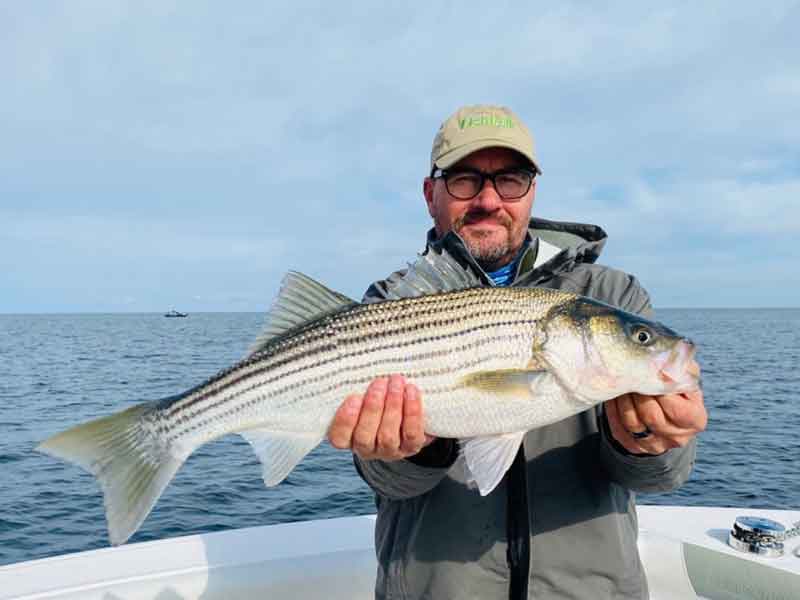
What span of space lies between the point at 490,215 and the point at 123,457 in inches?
113

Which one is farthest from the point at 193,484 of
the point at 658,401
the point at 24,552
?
the point at 658,401

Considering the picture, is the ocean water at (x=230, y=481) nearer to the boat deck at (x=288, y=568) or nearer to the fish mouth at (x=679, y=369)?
the boat deck at (x=288, y=568)

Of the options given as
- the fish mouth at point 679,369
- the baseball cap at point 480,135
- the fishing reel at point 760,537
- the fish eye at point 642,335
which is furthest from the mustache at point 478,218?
the fishing reel at point 760,537

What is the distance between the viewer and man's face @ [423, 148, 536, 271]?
448 centimetres

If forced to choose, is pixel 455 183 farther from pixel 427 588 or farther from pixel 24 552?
pixel 24 552

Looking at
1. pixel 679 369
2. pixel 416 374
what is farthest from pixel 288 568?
pixel 679 369

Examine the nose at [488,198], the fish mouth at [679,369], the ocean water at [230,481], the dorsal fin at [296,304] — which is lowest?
the ocean water at [230,481]

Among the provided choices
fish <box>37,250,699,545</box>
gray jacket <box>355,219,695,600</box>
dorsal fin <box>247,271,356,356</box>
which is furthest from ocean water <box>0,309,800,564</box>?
gray jacket <box>355,219,695,600</box>

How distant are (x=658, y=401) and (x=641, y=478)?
0.46 meters

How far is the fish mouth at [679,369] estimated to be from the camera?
3164mm

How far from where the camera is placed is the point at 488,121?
449 cm

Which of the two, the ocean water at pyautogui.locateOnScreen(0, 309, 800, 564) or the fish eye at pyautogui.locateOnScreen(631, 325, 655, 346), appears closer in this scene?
the fish eye at pyautogui.locateOnScreen(631, 325, 655, 346)

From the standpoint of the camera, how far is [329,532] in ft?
20.2

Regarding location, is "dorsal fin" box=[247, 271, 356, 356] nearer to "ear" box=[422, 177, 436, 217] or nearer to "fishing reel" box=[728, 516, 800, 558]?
"ear" box=[422, 177, 436, 217]
